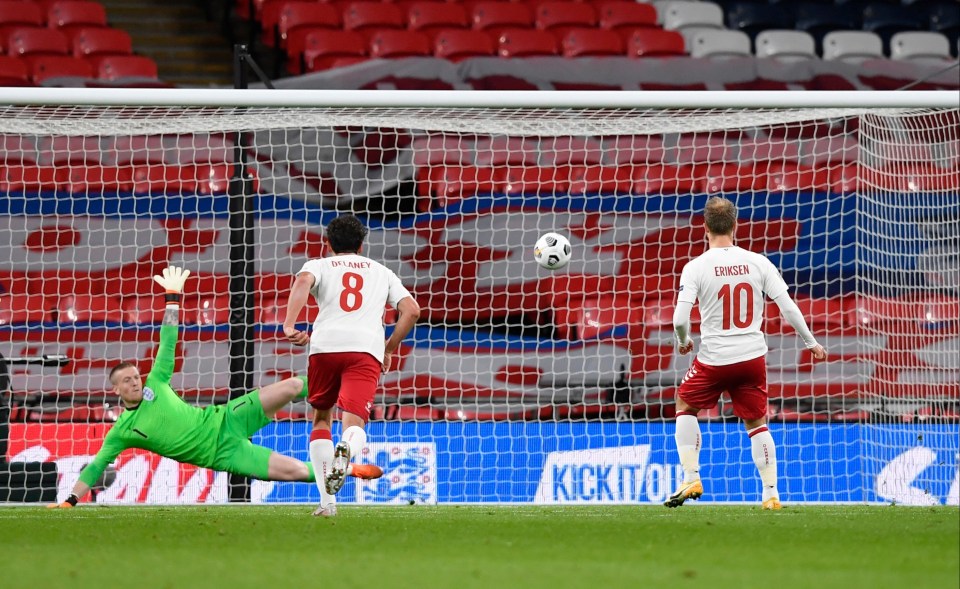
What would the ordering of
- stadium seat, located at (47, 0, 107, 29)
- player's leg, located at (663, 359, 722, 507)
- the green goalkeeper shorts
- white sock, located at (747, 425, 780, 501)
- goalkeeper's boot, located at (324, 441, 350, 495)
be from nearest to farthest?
goalkeeper's boot, located at (324, 441, 350, 495) → player's leg, located at (663, 359, 722, 507) → white sock, located at (747, 425, 780, 501) → the green goalkeeper shorts → stadium seat, located at (47, 0, 107, 29)

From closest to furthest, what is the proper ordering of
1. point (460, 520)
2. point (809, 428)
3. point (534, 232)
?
point (460, 520), point (809, 428), point (534, 232)

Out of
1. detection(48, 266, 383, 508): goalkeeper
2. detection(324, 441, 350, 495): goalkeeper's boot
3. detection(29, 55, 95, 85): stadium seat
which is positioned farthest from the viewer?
detection(29, 55, 95, 85): stadium seat

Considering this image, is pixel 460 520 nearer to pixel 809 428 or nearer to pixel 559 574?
pixel 559 574

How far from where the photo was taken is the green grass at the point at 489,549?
4.14 metres

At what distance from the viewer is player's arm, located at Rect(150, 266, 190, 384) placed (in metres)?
6.89

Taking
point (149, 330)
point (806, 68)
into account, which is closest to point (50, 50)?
point (149, 330)

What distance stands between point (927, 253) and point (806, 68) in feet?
10.0

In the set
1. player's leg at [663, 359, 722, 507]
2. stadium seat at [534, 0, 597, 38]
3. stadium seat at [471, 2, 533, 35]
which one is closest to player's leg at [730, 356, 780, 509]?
player's leg at [663, 359, 722, 507]

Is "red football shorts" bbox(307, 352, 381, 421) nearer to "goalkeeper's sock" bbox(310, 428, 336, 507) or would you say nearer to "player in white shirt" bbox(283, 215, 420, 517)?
"player in white shirt" bbox(283, 215, 420, 517)

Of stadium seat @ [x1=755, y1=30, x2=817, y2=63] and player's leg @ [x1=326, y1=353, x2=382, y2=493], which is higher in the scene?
stadium seat @ [x1=755, y1=30, x2=817, y2=63]

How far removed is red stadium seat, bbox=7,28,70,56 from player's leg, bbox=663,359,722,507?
8.02m

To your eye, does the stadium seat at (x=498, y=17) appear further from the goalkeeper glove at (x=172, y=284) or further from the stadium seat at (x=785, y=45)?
the goalkeeper glove at (x=172, y=284)

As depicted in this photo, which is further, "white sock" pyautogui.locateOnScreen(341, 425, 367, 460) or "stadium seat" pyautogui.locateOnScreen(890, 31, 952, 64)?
"stadium seat" pyautogui.locateOnScreen(890, 31, 952, 64)

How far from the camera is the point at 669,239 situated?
34.0ft
